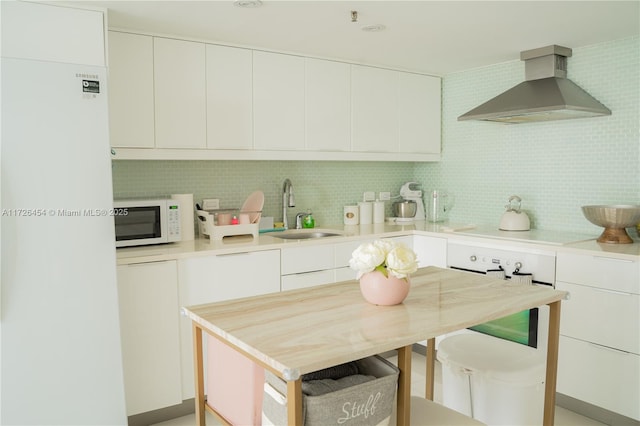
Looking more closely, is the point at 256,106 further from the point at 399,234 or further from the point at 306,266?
the point at 399,234

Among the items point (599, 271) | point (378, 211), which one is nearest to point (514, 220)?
point (599, 271)

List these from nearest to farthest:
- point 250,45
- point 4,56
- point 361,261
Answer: point 361,261
point 4,56
point 250,45

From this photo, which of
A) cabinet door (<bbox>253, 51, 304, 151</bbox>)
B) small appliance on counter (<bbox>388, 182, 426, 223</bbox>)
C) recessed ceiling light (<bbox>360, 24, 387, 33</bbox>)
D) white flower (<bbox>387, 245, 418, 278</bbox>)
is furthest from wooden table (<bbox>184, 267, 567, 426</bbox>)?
small appliance on counter (<bbox>388, 182, 426, 223</bbox>)

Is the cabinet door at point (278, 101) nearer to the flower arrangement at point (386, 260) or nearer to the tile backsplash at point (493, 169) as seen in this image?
the tile backsplash at point (493, 169)

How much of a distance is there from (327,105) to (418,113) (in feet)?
3.12

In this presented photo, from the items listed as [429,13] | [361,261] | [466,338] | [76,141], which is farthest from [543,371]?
[76,141]

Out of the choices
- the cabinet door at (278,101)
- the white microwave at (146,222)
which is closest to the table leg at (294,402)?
the white microwave at (146,222)

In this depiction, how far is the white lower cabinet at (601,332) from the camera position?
288cm

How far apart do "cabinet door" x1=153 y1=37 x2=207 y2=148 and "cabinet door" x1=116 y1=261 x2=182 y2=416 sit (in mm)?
810

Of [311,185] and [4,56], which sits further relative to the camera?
[311,185]

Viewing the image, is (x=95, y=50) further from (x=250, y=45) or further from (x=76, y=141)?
(x=250, y=45)

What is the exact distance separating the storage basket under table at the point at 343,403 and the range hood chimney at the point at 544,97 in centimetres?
240

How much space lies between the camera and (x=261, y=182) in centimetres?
402

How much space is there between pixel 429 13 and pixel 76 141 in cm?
193
